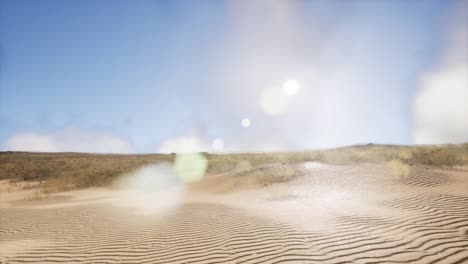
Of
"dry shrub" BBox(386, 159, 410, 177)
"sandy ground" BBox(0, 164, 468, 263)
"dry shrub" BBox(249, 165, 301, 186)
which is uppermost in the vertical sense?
"dry shrub" BBox(249, 165, 301, 186)

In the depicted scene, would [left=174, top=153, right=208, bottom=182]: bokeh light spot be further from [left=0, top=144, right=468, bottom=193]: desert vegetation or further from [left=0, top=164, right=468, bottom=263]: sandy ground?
[left=0, top=164, right=468, bottom=263]: sandy ground

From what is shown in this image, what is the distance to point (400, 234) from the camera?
5.96m

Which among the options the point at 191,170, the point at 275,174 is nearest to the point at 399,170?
the point at 275,174

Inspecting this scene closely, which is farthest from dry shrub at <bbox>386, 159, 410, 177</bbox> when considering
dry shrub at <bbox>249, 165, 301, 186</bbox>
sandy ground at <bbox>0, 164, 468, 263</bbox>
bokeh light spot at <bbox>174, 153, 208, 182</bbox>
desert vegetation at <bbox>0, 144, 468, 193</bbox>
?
bokeh light spot at <bbox>174, 153, 208, 182</bbox>

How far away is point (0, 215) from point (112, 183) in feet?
26.7

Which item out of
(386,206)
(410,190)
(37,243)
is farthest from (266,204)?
(37,243)

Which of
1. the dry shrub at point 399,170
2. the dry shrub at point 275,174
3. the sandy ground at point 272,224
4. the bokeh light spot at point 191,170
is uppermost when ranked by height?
the bokeh light spot at point 191,170

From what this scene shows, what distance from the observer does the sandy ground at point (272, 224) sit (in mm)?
5625

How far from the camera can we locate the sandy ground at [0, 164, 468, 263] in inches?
221

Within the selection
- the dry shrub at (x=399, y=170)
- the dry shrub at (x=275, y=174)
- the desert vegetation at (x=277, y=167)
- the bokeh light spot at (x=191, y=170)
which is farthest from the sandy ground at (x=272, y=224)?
the bokeh light spot at (x=191, y=170)

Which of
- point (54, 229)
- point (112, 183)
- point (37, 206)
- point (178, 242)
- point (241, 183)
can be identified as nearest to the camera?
point (178, 242)

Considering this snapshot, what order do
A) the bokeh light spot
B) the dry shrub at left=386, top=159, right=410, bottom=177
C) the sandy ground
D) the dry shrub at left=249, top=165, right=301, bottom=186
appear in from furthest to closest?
the bokeh light spot < the dry shrub at left=249, top=165, right=301, bottom=186 < the dry shrub at left=386, top=159, right=410, bottom=177 < the sandy ground

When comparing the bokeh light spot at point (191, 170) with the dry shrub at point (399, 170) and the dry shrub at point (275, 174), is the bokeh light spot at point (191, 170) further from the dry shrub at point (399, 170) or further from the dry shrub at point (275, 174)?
the dry shrub at point (399, 170)

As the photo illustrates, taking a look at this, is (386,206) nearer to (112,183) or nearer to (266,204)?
(266,204)
